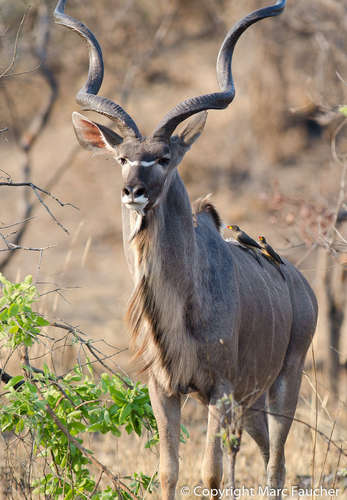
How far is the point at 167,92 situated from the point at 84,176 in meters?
2.27

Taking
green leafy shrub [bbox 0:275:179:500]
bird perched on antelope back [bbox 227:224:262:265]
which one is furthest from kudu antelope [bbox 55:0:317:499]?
bird perched on antelope back [bbox 227:224:262:265]

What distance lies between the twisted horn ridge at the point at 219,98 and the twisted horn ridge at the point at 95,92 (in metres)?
0.13

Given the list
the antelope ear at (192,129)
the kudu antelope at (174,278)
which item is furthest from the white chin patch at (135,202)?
the antelope ear at (192,129)

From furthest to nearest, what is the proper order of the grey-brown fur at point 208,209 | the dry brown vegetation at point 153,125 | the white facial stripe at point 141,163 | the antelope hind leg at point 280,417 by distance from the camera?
the dry brown vegetation at point 153,125 < the antelope hind leg at point 280,417 < the grey-brown fur at point 208,209 < the white facial stripe at point 141,163

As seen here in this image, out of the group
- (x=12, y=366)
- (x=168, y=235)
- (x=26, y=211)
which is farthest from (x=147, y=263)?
(x=26, y=211)

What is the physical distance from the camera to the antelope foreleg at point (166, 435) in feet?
10.3

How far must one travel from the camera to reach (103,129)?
3.13 m

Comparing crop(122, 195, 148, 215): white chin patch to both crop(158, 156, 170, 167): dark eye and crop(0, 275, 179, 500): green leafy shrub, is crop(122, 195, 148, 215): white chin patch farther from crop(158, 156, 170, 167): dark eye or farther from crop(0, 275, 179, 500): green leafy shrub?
crop(0, 275, 179, 500): green leafy shrub

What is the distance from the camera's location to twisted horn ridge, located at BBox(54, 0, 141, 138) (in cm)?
310

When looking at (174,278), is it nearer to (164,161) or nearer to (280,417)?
(164,161)

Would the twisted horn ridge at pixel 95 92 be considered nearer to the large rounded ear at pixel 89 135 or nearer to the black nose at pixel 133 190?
the large rounded ear at pixel 89 135

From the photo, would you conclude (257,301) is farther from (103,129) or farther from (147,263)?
(103,129)

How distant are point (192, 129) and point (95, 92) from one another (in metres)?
0.48

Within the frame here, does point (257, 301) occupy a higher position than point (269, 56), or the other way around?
point (269, 56)
